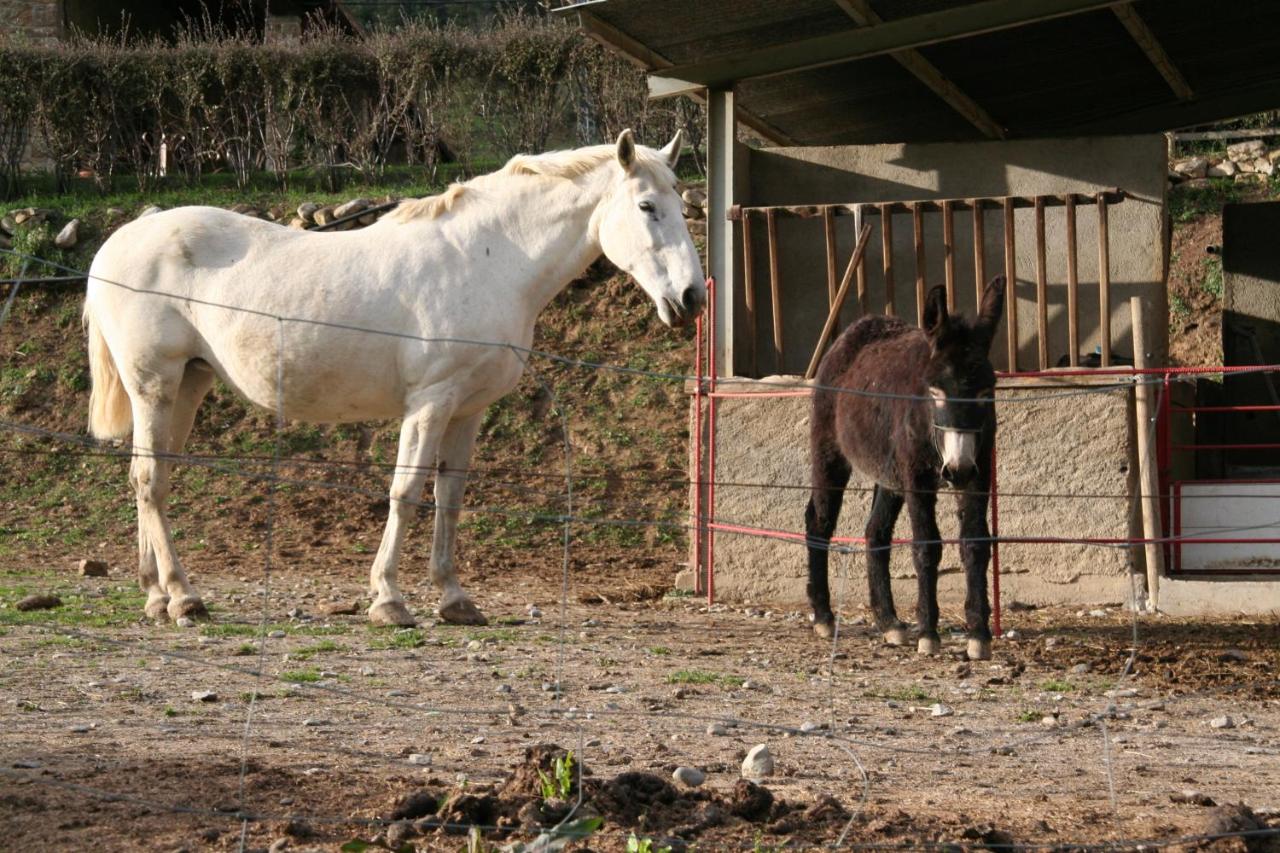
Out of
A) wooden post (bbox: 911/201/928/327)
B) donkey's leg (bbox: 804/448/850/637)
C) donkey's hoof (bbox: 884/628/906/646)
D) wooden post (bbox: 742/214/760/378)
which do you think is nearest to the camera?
donkey's hoof (bbox: 884/628/906/646)

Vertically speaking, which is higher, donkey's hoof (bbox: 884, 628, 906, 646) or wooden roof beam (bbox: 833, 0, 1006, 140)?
wooden roof beam (bbox: 833, 0, 1006, 140)

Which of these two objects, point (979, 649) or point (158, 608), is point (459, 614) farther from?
point (979, 649)

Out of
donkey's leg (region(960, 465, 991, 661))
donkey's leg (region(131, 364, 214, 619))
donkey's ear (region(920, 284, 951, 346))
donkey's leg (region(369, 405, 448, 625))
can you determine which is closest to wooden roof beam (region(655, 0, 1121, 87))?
donkey's ear (region(920, 284, 951, 346))

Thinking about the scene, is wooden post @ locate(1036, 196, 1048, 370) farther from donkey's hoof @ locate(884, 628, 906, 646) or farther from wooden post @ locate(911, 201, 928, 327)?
donkey's hoof @ locate(884, 628, 906, 646)

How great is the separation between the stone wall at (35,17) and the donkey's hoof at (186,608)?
1479 cm

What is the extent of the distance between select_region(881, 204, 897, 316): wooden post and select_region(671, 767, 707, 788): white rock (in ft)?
18.9

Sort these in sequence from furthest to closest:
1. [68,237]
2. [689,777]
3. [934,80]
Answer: [68,237]
[934,80]
[689,777]

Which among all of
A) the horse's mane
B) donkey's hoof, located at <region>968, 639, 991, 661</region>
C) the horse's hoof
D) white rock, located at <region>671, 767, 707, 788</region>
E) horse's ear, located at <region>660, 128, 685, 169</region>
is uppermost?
horse's ear, located at <region>660, 128, 685, 169</region>

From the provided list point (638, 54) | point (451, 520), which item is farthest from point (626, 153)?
point (451, 520)

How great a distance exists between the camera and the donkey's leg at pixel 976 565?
712 cm

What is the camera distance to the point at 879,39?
9.63 m

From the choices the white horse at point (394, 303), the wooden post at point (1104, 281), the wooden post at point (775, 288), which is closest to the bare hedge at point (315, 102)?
the wooden post at point (775, 288)

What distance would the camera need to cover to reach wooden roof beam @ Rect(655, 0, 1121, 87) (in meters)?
9.28

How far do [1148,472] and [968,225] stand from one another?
7.81ft
